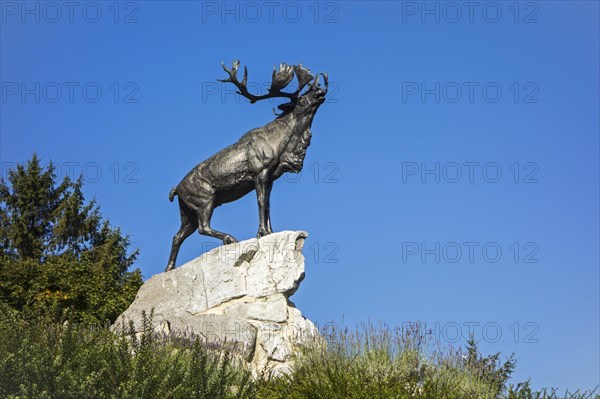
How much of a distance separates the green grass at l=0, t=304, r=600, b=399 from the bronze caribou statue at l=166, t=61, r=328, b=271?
2651 mm

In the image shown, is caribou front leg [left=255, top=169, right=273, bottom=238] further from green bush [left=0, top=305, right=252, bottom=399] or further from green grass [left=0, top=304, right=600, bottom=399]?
green bush [left=0, top=305, right=252, bottom=399]

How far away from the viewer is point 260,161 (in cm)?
1477

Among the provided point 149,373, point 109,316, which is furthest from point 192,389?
point 109,316

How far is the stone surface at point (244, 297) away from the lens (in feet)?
43.8

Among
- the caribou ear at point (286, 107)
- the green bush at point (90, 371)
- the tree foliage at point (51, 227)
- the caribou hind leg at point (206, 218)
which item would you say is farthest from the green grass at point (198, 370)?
the tree foliage at point (51, 227)

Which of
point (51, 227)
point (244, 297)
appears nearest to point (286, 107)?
point (244, 297)

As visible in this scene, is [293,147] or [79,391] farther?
[293,147]

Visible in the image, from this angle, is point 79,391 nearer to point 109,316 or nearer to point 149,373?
point 149,373

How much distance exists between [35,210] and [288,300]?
1371 cm

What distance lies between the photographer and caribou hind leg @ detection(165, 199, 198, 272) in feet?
50.5

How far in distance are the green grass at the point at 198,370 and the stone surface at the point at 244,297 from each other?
54 centimetres

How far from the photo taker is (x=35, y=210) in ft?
85.0

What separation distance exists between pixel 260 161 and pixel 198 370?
239 inches

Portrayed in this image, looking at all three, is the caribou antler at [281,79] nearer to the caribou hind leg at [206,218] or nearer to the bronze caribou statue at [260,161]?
the bronze caribou statue at [260,161]
